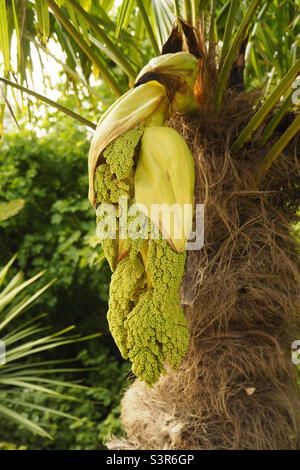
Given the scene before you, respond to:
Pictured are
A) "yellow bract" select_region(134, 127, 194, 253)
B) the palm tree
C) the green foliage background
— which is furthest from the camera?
the green foliage background

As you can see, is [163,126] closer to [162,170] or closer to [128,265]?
[162,170]

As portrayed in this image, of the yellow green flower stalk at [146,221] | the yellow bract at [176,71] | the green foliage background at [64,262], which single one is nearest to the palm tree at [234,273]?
the yellow bract at [176,71]

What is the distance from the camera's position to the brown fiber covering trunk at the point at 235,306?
1.11 m

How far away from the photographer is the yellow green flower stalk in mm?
793

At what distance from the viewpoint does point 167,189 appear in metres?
0.79

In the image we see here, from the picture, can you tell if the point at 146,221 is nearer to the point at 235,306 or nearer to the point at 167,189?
the point at 167,189

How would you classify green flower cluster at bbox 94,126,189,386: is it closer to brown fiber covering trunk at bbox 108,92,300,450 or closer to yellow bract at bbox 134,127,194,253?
yellow bract at bbox 134,127,194,253

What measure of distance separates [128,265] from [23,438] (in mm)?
2268

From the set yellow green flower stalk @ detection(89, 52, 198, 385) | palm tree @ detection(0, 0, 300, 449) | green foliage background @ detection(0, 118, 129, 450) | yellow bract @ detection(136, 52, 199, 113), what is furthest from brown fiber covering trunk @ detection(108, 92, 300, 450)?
green foliage background @ detection(0, 118, 129, 450)

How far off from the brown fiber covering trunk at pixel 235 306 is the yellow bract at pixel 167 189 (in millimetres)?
315

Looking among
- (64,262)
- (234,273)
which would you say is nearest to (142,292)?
(234,273)

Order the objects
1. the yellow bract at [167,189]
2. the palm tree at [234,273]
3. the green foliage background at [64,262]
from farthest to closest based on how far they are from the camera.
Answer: the green foliage background at [64,262]
the palm tree at [234,273]
the yellow bract at [167,189]

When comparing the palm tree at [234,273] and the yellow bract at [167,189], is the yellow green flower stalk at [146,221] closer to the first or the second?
the yellow bract at [167,189]

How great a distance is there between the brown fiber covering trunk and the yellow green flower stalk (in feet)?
0.97
